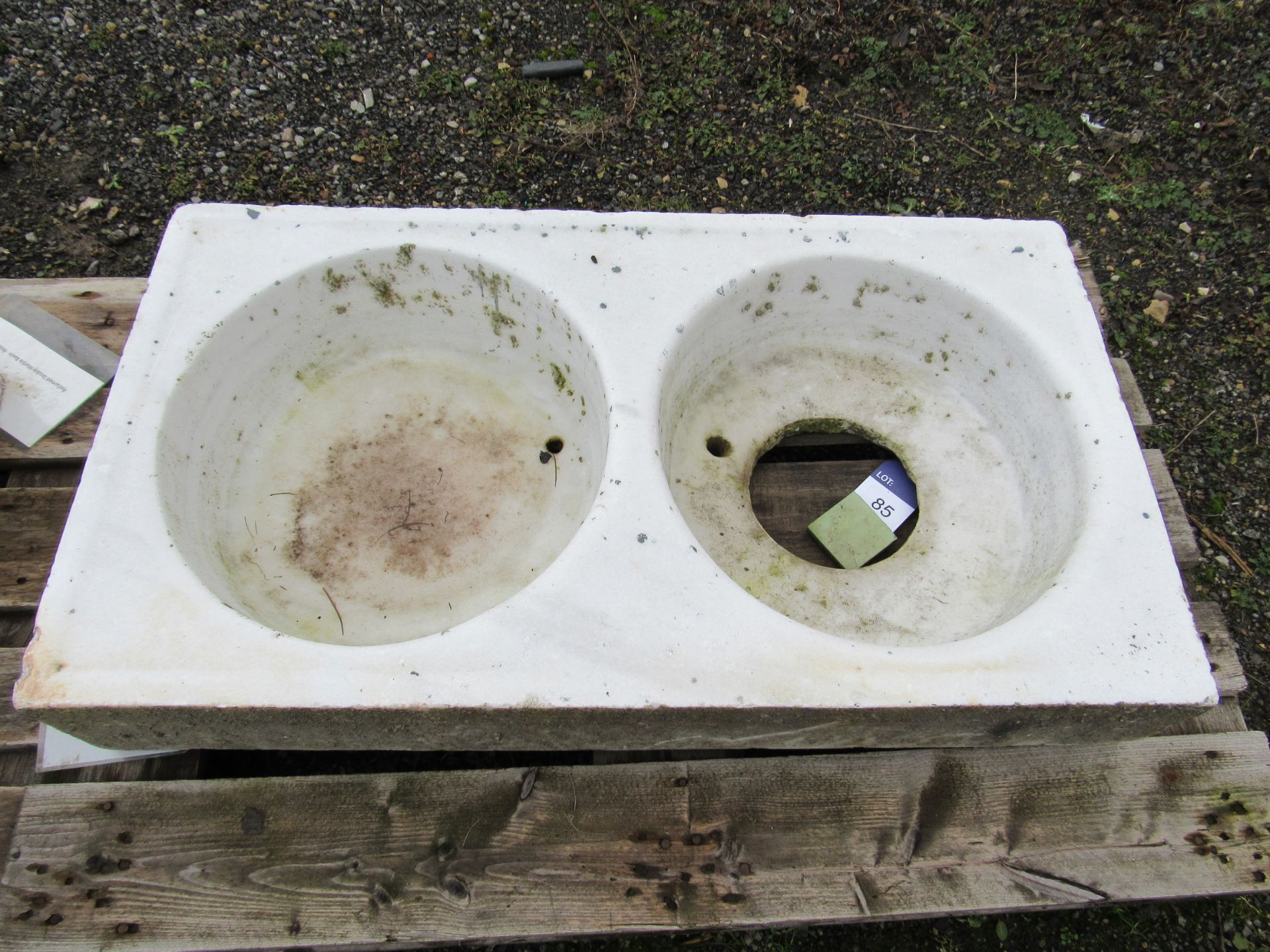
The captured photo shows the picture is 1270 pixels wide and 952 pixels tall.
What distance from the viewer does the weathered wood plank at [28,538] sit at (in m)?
1.71

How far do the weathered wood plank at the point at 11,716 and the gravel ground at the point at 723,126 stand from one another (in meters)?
1.65

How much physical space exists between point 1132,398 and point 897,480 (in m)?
0.86

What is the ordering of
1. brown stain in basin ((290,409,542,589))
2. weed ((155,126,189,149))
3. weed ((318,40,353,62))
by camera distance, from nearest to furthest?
brown stain in basin ((290,409,542,589)) → weed ((155,126,189,149)) → weed ((318,40,353,62))

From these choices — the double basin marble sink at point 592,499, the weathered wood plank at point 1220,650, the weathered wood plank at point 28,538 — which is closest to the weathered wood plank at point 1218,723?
the weathered wood plank at point 1220,650

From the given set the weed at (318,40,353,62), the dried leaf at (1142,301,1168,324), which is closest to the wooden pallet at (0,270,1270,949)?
the dried leaf at (1142,301,1168,324)

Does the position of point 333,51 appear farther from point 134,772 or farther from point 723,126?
point 134,772

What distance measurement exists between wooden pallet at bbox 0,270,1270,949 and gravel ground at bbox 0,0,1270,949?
1410 millimetres

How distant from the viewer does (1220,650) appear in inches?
71.6

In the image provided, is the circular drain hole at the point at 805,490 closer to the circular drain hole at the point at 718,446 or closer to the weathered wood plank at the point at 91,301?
the circular drain hole at the point at 718,446

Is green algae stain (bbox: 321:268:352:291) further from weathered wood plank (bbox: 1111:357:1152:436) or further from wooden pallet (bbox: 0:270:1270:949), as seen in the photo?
weathered wood plank (bbox: 1111:357:1152:436)

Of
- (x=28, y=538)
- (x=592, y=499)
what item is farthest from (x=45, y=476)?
(x=592, y=499)

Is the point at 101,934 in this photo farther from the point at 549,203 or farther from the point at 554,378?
the point at 549,203

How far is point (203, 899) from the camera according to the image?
1462mm

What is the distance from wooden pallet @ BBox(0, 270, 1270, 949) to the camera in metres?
1.46
